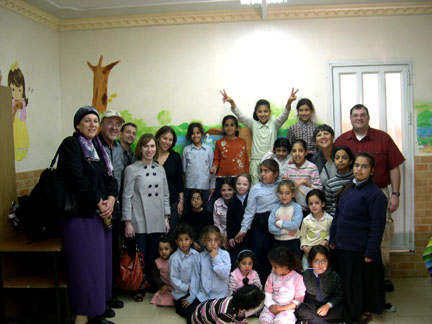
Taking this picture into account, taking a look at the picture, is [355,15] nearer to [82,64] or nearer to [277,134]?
[277,134]

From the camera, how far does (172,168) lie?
4059mm

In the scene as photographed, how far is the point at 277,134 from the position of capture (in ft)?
14.6

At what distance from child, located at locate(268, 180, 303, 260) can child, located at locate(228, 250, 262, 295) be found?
306 millimetres

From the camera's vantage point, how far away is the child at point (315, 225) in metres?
3.33

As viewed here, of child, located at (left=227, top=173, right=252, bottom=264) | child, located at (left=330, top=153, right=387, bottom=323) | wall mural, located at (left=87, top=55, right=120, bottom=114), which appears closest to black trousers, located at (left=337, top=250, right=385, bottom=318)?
child, located at (left=330, top=153, right=387, bottom=323)

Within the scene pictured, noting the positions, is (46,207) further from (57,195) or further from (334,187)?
(334,187)

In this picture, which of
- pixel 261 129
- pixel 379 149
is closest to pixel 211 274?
pixel 261 129

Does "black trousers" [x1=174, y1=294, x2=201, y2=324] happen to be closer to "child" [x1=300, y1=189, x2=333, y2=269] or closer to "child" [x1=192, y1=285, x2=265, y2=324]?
"child" [x1=192, y1=285, x2=265, y2=324]

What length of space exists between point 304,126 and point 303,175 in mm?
898

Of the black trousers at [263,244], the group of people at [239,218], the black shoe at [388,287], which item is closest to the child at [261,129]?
the group of people at [239,218]

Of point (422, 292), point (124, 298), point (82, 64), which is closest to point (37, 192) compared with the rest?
point (124, 298)

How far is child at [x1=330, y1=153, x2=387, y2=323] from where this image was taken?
9.86 ft

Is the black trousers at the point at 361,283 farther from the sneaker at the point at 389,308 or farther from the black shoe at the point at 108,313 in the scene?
the black shoe at the point at 108,313

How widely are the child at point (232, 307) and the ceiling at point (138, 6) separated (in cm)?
285
